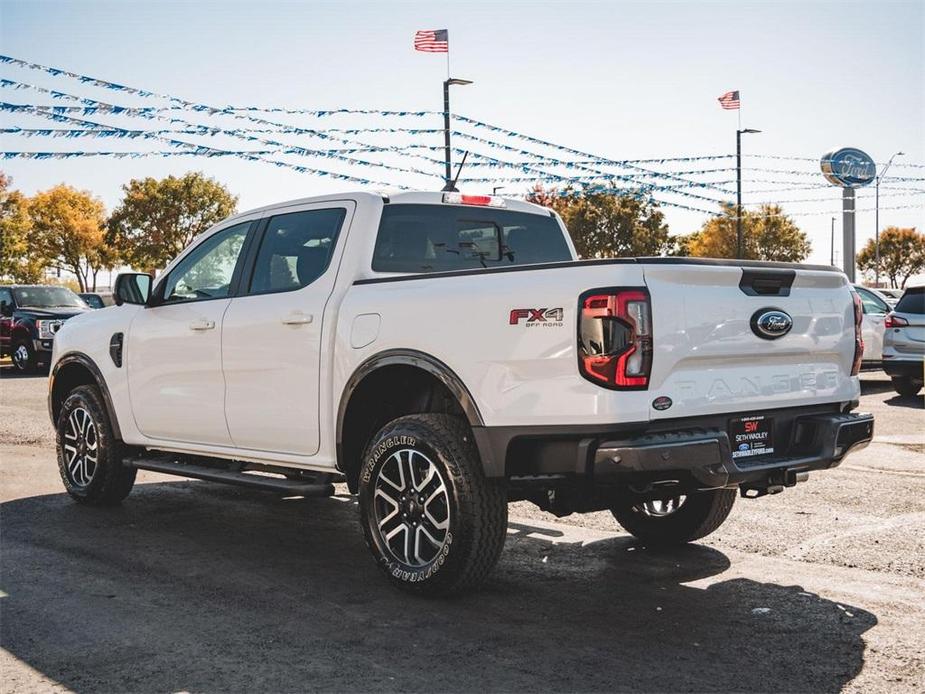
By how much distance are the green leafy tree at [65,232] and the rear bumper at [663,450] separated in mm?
60764

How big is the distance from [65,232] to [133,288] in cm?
6015

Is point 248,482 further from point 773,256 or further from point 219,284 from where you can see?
point 773,256

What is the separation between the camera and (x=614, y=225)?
2263 inches

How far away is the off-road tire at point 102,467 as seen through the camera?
725 centimetres

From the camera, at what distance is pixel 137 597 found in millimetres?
4992

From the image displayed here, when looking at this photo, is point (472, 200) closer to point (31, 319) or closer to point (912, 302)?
point (912, 302)

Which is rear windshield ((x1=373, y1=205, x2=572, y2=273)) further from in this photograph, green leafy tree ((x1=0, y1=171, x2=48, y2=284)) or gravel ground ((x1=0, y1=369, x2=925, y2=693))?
green leafy tree ((x1=0, y1=171, x2=48, y2=284))

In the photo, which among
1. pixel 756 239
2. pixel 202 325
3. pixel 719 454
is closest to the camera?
pixel 719 454

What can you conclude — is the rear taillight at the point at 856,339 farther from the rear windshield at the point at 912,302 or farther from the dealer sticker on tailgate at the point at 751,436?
the rear windshield at the point at 912,302

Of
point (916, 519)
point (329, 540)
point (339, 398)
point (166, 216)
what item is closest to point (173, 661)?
point (339, 398)

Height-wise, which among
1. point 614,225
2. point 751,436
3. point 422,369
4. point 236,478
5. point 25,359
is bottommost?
point 25,359

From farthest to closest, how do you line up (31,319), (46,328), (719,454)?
1. (31,319)
2. (46,328)
3. (719,454)

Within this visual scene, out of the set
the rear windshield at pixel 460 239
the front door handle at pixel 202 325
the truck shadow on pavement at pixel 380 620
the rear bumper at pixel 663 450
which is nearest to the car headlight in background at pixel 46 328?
the truck shadow on pavement at pixel 380 620

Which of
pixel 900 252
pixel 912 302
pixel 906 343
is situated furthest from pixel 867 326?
pixel 900 252
